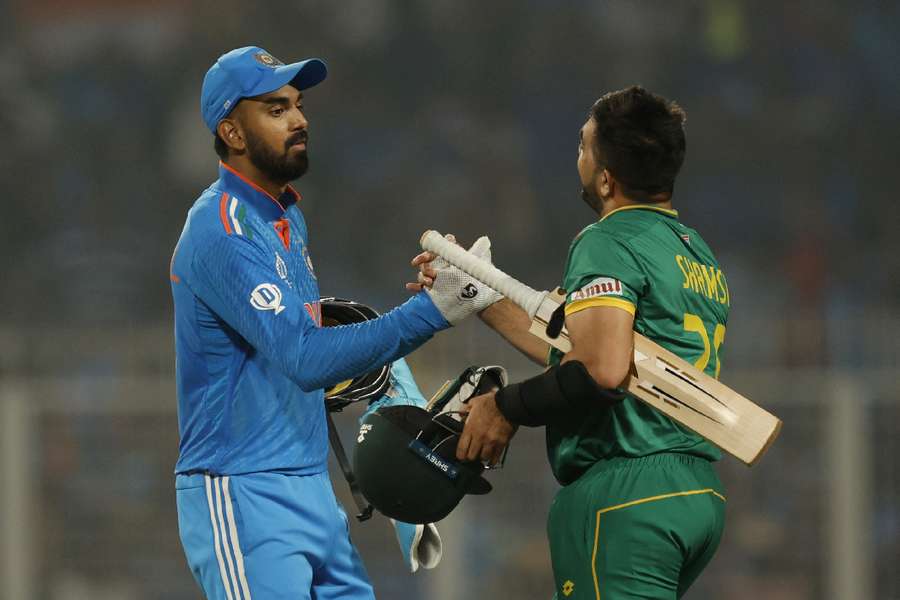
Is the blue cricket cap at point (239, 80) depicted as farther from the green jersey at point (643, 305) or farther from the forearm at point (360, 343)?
the green jersey at point (643, 305)

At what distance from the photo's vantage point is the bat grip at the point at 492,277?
2965 millimetres

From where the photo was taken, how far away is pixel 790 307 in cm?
843

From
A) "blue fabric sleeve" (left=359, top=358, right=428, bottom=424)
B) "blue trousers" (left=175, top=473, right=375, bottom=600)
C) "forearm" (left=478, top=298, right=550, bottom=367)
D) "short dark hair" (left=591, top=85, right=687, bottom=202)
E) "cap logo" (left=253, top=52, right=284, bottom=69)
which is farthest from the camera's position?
"blue fabric sleeve" (left=359, top=358, right=428, bottom=424)

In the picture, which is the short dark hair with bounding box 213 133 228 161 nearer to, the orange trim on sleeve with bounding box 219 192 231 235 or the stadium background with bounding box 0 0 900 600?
the orange trim on sleeve with bounding box 219 192 231 235

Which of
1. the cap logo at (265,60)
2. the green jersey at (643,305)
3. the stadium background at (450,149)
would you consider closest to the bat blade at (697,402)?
the green jersey at (643,305)

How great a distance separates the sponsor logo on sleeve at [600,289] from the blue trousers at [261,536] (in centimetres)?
79

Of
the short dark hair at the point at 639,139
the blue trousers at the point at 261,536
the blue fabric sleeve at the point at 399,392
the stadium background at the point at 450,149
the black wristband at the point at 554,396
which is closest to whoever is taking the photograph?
the black wristband at the point at 554,396

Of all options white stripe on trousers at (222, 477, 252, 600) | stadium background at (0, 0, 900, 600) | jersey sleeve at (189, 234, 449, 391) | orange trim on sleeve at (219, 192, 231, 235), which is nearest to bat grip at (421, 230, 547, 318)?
jersey sleeve at (189, 234, 449, 391)

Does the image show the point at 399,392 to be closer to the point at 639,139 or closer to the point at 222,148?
the point at 222,148

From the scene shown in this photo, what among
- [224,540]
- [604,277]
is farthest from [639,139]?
[224,540]

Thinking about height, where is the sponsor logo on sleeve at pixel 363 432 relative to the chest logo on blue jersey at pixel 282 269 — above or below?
below

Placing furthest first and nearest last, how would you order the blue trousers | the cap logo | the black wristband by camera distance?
the cap logo
the blue trousers
the black wristband

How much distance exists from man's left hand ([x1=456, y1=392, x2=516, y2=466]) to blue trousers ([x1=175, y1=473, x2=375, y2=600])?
360 millimetres

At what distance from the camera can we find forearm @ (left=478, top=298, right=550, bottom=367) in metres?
3.51
